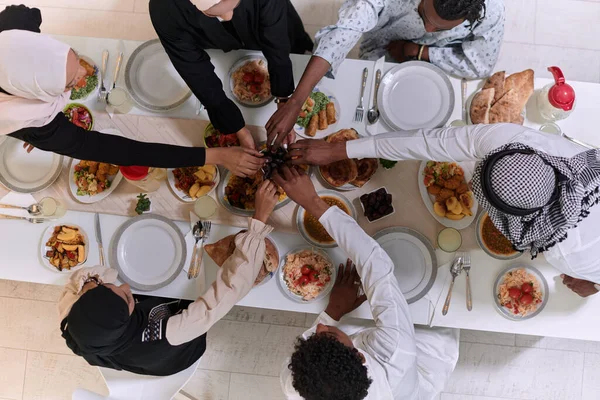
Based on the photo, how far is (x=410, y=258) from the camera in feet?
6.14

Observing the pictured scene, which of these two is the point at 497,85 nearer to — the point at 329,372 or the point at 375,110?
the point at 375,110

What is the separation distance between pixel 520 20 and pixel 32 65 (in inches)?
113

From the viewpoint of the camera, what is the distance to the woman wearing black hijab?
5.37ft

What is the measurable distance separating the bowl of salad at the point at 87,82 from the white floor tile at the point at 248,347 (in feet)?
5.25

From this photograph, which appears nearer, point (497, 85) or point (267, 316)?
point (497, 85)

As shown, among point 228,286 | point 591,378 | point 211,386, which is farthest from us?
point 211,386

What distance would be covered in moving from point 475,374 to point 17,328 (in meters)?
2.98

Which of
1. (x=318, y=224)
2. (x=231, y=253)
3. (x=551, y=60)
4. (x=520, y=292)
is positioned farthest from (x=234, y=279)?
(x=551, y=60)

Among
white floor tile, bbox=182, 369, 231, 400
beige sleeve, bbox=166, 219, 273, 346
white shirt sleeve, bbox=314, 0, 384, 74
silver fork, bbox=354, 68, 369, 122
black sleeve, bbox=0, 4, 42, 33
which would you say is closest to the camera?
black sleeve, bbox=0, 4, 42, 33

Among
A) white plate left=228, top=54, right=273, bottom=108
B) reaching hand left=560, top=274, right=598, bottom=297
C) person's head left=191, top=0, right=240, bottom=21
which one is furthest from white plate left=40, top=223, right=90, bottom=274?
reaching hand left=560, top=274, right=598, bottom=297

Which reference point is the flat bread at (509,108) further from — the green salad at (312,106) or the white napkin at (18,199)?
the white napkin at (18,199)

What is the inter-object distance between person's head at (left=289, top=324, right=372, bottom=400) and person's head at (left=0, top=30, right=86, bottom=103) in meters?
1.25

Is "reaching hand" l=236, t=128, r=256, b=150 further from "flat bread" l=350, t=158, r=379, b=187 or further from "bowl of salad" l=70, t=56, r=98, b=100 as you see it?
"bowl of salad" l=70, t=56, r=98, b=100

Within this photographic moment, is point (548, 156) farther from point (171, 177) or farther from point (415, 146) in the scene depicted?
point (171, 177)
